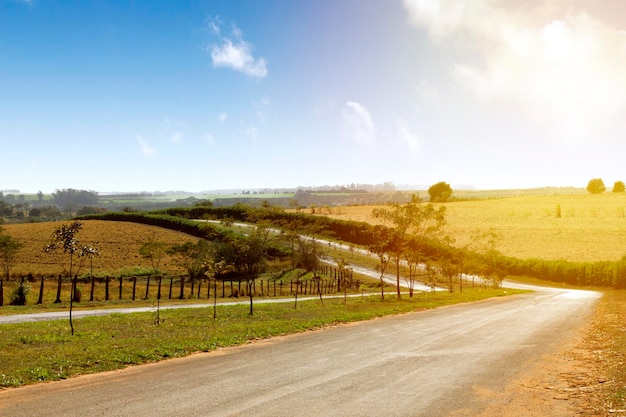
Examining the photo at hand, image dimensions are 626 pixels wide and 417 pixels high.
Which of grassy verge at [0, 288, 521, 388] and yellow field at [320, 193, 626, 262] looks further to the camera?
yellow field at [320, 193, 626, 262]

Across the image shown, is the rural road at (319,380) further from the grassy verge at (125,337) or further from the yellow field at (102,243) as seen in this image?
the yellow field at (102,243)

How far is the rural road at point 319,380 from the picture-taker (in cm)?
1372

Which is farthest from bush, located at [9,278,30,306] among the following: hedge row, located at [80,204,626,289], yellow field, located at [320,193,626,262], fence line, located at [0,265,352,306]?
yellow field, located at [320,193,626,262]

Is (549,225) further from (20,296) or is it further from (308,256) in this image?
(20,296)

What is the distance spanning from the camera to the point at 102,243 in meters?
114

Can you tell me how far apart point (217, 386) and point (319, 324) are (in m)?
14.8

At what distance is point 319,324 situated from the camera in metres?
30.1

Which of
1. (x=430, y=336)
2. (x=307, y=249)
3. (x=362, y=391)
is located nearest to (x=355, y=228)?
(x=307, y=249)

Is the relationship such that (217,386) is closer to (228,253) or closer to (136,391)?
(136,391)

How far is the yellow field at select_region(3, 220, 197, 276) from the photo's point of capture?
3524 inches

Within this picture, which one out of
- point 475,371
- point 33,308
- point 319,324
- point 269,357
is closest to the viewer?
point 475,371

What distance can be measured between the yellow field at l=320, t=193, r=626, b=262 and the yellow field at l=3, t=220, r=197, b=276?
6122 cm

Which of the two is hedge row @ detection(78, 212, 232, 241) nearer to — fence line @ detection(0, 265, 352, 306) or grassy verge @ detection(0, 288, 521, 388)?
fence line @ detection(0, 265, 352, 306)

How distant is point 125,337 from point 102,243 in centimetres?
9760
